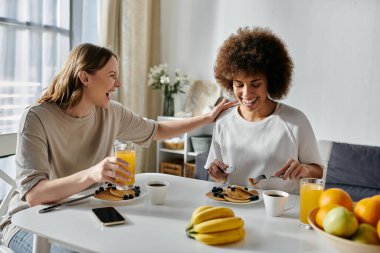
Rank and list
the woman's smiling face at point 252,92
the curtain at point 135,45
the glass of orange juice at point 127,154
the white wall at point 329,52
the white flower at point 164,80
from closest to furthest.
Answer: the glass of orange juice at point 127,154, the woman's smiling face at point 252,92, the white wall at point 329,52, the curtain at point 135,45, the white flower at point 164,80

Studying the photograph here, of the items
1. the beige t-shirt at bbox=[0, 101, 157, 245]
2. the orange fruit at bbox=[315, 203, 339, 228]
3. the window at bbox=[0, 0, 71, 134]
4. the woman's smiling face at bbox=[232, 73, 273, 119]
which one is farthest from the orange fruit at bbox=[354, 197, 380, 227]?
the window at bbox=[0, 0, 71, 134]

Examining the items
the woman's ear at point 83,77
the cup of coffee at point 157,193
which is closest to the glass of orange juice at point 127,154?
the cup of coffee at point 157,193

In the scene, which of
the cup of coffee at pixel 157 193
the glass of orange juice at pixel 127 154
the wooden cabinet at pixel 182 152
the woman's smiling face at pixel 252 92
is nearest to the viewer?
the cup of coffee at pixel 157 193

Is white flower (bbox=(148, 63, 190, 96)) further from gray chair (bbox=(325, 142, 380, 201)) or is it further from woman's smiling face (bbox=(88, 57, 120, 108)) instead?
woman's smiling face (bbox=(88, 57, 120, 108))

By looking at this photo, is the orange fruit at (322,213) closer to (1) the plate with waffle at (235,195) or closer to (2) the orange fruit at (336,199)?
(2) the orange fruit at (336,199)

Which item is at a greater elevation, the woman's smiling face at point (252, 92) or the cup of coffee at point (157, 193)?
the woman's smiling face at point (252, 92)

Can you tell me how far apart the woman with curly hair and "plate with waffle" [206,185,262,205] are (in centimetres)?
24

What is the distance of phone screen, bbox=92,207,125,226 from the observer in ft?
3.65

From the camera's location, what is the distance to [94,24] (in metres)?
3.66

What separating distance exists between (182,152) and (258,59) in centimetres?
219

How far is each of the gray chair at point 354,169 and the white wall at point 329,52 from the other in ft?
0.76

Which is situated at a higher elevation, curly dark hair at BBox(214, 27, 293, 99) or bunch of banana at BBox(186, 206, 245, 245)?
curly dark hair at BBox(214, 27, 293, 99)

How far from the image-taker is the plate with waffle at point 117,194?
132cm

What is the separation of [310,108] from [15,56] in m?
2.63
